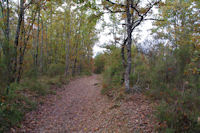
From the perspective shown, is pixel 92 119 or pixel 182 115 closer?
pixel 182 115

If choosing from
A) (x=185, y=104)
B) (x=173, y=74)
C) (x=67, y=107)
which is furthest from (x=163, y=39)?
(x=67, y=107)

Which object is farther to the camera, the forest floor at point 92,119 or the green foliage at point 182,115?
the forest floor at point 92,119

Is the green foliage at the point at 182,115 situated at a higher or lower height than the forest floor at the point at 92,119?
higher

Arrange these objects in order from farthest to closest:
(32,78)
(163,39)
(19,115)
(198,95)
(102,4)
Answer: (32,78) < (163,39) < (102,4) < (19,115) < (198,95)

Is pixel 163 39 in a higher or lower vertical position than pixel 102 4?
lower

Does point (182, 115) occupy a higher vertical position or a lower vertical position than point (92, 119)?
higher

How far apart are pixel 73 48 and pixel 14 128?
57.2ft

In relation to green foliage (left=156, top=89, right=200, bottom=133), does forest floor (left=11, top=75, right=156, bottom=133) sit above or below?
below

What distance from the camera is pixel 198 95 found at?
3.95 meters

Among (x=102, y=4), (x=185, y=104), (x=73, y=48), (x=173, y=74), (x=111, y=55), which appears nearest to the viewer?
(x=185, y=104)

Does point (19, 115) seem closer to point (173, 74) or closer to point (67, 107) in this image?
point (67, 107)

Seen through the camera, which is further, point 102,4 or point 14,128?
point 102,4

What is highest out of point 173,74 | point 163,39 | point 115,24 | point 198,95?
point 115,24

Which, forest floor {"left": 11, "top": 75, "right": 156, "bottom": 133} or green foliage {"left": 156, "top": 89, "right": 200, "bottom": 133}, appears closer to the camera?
green foliage {"left": 156, "top": 89, "right": 200, "bottom": 133}
